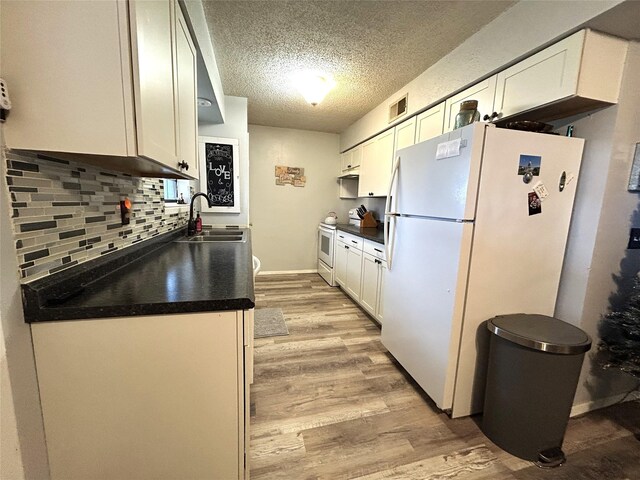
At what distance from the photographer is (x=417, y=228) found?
1.73m

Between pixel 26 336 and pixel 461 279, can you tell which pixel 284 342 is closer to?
pixel 461 279

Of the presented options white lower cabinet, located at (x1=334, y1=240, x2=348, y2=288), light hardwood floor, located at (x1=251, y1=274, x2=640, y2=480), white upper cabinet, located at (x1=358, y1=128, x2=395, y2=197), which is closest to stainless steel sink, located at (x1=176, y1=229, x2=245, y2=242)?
light hardwood floor, located at (x1=251, y1=274, x2=640, y2=480)

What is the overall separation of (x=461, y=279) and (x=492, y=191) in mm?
488

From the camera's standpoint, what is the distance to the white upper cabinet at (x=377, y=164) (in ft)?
9.90

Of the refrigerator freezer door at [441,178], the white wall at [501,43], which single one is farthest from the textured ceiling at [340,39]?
the refrigerator freezer door at [441,178]

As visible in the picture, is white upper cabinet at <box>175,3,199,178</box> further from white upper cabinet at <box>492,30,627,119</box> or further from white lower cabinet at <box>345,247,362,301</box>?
white lower cabinet at <box>345,247,362,301</box>

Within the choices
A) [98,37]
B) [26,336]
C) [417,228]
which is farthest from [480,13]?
[26,336]

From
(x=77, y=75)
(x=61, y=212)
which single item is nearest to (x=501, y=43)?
(x=77, y=75)

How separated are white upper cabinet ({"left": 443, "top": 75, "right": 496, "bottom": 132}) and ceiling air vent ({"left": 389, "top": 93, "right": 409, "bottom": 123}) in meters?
0.58

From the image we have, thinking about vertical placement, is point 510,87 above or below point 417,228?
above

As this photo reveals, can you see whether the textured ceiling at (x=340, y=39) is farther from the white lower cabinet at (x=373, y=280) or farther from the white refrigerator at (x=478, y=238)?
the white lower cabinet at (x=373, y=280)

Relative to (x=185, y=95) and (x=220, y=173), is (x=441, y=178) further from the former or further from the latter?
(x=220, y=173)

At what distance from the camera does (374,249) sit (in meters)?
2.71

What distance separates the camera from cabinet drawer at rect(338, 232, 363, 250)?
307cm
